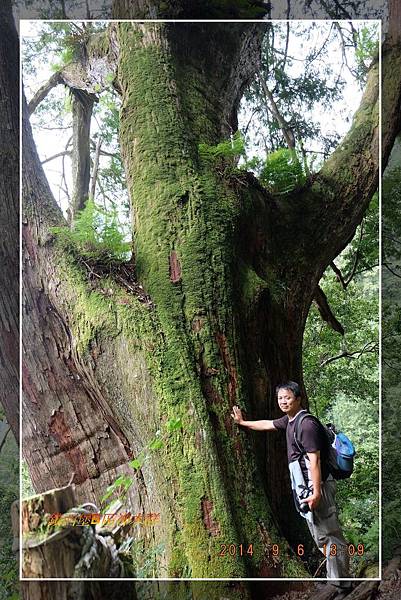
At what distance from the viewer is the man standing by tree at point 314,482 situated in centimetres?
260

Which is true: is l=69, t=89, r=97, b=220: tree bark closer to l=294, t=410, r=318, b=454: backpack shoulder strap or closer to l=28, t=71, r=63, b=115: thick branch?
l=28, t=71, r=63, b=115: thick branch

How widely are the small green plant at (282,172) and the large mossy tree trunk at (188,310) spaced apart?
61mm

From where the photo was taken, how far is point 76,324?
2.87 metres

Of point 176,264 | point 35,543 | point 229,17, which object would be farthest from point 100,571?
point 229,17

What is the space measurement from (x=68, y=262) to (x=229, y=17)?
1.39 meters

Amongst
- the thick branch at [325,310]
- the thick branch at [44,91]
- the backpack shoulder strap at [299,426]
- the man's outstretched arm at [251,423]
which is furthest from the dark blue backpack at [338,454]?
the thick branch at [44,91]

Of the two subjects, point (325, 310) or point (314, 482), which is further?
point (325, 310)

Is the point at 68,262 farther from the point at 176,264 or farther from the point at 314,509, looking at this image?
the point at 314,509

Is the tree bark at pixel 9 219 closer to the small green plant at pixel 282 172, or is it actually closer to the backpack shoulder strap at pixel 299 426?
the small green plant at pixel 282 172

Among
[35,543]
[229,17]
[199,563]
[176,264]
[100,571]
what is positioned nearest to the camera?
[35,543]

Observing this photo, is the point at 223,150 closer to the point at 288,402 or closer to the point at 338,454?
the point at 288,402

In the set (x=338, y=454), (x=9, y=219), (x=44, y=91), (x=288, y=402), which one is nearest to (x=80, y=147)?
(x=44, y=91)

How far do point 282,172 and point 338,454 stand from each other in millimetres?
1290

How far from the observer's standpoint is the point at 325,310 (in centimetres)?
295
